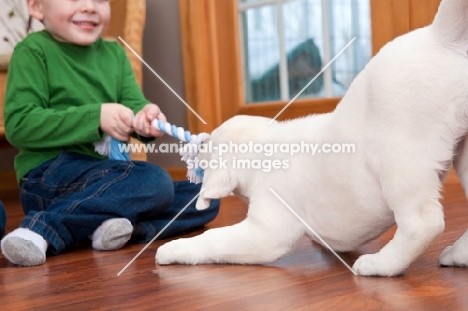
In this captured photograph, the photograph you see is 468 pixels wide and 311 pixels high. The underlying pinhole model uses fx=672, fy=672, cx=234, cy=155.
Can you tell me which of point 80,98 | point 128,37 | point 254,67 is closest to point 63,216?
point 80,98

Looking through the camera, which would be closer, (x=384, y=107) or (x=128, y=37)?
(x=384, y=107)

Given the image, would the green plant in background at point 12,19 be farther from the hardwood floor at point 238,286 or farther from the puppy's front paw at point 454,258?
the puppy's front paw at point 454,258

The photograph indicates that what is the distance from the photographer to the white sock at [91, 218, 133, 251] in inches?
45.5

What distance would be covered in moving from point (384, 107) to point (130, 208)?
0.60 m

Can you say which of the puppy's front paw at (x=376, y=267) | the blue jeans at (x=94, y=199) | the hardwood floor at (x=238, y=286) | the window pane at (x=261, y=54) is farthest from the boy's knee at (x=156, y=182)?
the window pane at (x=261, y=54)

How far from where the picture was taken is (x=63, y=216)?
1.16 metres

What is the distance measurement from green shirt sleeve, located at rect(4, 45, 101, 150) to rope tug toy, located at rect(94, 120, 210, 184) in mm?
46

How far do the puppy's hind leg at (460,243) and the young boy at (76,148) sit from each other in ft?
1.83

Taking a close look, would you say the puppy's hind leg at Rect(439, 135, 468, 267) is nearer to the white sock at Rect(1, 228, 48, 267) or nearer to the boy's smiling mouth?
the white sock at Rect(1, 228, 48, 267)

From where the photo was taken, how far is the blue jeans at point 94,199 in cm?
116

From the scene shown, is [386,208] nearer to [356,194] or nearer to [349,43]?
[356,194]

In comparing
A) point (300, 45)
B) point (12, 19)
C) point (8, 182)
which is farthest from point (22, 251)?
point (8, 182)

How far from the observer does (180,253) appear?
0.94m

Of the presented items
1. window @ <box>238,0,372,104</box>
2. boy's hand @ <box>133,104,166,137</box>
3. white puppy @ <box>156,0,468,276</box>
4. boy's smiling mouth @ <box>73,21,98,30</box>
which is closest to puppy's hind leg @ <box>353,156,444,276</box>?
white puppy @ <box>156,0,468,276</box>
